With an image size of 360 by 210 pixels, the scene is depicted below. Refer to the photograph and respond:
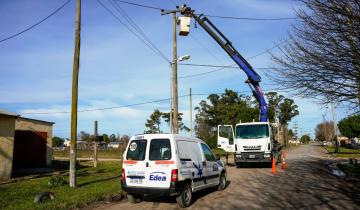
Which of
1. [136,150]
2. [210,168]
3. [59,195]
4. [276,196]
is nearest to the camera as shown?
[136,150]

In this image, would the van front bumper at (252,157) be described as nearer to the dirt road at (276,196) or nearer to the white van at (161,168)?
the dirt road at (276,196)

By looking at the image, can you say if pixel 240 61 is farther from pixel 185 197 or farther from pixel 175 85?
pixel 185 197

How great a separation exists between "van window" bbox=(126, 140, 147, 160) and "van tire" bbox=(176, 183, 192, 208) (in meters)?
1.44

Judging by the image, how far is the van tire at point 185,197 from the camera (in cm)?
1109

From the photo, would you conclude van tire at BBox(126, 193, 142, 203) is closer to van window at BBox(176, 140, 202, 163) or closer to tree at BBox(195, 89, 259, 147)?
van window at BBox(176, 140, 202, 163)

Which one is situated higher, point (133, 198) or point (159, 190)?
point (159, 190)

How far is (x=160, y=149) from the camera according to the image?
11.4 meters

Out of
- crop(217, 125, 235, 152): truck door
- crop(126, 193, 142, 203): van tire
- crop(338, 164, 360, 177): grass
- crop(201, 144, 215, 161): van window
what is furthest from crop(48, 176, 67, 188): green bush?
crop(217, 125, 235, 152): truck door

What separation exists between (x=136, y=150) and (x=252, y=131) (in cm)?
1277

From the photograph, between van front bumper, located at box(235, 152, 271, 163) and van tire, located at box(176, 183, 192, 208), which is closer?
van tire, located at box(176, 183, 192, 208)

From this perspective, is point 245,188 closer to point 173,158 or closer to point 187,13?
point 173,158

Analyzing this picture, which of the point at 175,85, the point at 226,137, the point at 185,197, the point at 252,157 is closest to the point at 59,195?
the point at 185,197

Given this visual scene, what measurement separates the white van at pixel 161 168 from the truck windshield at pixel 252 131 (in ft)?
36.9

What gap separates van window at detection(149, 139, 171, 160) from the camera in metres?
11.2
